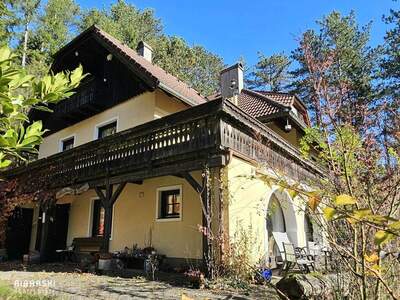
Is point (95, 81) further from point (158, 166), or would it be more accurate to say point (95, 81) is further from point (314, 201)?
point (314, 201)

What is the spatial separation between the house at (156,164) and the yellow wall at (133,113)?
0.05m

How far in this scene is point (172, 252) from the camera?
439 inches

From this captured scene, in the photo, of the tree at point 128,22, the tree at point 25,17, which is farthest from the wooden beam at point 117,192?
the tree at point 128,22

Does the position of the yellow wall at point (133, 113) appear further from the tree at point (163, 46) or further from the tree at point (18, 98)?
the tree at point (163, 46)

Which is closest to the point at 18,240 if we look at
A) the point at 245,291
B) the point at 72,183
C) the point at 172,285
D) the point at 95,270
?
the point at 72,183

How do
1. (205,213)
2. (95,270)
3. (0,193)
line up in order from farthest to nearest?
(0,193), (95,270), (205,213)

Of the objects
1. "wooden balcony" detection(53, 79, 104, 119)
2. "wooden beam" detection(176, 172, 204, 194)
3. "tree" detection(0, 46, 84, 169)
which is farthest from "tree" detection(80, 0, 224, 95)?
"tree" detection(0, 46, 84, 169)

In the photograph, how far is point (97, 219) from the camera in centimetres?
Result: 1495

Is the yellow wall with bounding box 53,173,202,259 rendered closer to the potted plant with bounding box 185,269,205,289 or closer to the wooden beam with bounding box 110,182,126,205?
the wooden beam with bounding box 110,182,126,205

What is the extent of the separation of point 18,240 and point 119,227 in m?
6.85

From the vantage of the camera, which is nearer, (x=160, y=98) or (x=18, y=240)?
(x=160, y=98)

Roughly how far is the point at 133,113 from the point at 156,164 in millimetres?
5145

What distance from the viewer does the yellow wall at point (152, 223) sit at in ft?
35.6

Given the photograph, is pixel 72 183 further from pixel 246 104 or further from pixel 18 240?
pixel 246 104
